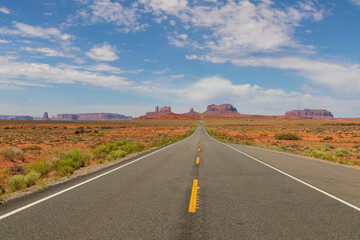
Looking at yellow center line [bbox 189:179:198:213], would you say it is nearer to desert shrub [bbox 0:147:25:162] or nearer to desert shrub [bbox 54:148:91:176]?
desert shrub [bbox 54:148:91:176]

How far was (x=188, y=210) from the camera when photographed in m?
4.67

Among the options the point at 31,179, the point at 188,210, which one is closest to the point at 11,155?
the point at 31,179

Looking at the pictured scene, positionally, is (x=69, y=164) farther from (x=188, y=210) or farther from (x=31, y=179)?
(x=188, y=210)

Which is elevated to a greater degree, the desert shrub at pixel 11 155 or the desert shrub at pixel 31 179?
the desert shrub at pixel 31 179

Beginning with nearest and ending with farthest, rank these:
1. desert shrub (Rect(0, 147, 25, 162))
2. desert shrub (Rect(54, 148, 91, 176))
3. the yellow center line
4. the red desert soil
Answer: the yellow center line < desert shrub (Rect(54, 148, 91, 176)) < desert shrub (Rect(0, 147, 25, 162)) < the red desert soil

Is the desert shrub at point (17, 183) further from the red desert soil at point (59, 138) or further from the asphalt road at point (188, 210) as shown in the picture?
the red desert soil at point (59, 138)

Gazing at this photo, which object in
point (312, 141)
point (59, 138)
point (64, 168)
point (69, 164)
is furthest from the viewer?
point (312, 141)

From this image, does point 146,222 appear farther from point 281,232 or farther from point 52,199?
point 52,199

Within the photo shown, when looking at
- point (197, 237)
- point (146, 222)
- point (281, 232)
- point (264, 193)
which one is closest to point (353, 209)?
point (264, 193)

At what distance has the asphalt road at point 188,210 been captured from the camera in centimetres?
370

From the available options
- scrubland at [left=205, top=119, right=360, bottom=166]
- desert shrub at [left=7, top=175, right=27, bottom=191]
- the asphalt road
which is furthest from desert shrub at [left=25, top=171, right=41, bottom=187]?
scrubland at [left=205, top=119, right=360, bottom=166]

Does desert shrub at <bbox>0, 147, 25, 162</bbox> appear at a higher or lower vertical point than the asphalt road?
lower

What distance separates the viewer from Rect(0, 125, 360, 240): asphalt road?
3.70m

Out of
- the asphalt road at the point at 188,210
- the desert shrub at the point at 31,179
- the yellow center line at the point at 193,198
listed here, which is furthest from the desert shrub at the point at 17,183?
the yellow center line at the point at 193,198
